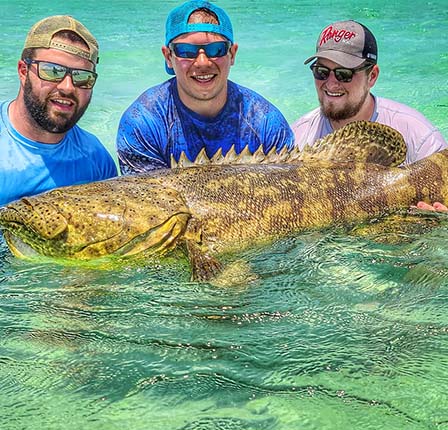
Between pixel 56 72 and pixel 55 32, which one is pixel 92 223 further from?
pixel 55 32

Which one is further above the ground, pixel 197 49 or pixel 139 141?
pixel 197 49

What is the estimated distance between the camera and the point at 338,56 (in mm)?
6449


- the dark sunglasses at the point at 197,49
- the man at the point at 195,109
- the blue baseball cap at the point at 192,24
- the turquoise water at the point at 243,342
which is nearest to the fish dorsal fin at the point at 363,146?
the man at the point at 195,109

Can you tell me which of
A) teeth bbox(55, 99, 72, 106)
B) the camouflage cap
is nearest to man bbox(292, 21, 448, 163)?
the camouflage cap

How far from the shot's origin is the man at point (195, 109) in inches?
234

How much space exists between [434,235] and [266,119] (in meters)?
1.86

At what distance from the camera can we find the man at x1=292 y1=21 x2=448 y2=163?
21.0 feet

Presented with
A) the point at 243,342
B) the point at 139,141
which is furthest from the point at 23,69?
the point at 243,342

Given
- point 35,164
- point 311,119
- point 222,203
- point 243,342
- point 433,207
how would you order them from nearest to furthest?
point 243,342 < point 222,203 < point 433,207 < point 35,164 < point 311,119

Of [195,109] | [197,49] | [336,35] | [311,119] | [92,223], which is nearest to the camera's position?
[92,223]

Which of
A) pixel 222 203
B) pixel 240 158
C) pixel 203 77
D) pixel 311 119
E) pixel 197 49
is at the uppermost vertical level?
pixel 197 49

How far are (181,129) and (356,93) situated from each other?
1638 millimetres

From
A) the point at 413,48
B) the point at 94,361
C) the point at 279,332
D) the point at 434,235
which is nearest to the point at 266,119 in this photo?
the point at 434,235

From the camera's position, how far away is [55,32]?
5637mm
